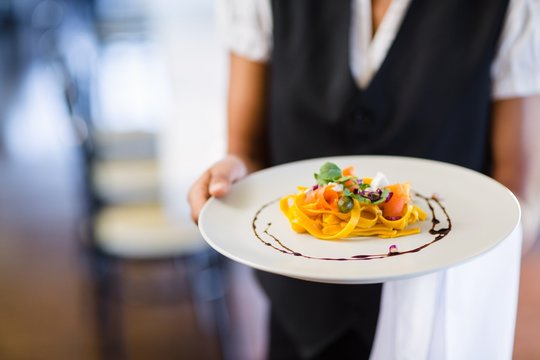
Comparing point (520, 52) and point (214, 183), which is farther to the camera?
point (520, 52)

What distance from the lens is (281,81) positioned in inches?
48.8

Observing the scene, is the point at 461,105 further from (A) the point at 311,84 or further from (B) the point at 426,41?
(A) the point at 311,84

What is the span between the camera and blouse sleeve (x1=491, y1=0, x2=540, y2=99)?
42.2 inches

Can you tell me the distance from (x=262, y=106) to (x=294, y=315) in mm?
440

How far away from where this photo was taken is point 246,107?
137 cm

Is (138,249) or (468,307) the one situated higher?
(468,307)

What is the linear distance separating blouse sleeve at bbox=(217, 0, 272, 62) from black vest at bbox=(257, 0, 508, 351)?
0.06 metres

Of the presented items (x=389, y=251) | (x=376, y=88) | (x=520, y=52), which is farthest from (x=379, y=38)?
(x=389, y=251)

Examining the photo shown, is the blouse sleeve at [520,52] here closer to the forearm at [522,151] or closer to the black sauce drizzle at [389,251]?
the forearm at [522,151]

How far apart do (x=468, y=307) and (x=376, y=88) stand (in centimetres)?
43

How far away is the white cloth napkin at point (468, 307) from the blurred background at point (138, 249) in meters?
0.95

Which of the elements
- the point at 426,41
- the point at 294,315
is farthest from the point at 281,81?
the point at 294,315

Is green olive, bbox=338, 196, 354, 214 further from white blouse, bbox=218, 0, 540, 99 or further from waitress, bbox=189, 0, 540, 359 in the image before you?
white blouse, bbox=218, 0, 540, 99

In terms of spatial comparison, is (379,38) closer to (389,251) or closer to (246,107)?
(246,107)
